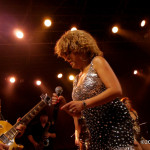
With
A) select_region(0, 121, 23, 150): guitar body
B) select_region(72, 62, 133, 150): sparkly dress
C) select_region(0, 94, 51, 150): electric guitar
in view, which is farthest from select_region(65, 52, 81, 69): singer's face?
select_region(0, 121, 23, 150): guitar body

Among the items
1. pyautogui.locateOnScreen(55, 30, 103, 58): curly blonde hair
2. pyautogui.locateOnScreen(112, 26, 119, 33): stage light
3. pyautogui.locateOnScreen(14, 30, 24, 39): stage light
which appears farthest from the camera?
pyautogui.locateOnScreen(112, 26, 119, 33): stage light

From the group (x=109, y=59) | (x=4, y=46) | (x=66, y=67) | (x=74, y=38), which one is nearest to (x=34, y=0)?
(x=4, y=46)

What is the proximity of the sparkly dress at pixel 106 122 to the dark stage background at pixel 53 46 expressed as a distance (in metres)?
4.87

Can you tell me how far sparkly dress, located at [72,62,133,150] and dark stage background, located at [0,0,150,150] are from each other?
4868 millimetres

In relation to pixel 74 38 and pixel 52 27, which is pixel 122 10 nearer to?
pixel 52 27

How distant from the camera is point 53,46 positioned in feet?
24.7

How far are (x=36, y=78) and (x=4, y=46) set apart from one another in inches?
73.1

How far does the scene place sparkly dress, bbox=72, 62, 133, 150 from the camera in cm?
128

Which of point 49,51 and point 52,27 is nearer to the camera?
point 52,27

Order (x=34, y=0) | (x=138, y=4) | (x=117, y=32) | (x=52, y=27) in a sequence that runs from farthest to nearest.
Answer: (x=117, y=32) < (x=52, y=27) < (x=138, y=4) < (x=34, y=0)

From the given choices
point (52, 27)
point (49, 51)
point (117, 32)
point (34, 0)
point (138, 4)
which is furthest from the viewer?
point (49, 51)

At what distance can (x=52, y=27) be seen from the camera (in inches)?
263

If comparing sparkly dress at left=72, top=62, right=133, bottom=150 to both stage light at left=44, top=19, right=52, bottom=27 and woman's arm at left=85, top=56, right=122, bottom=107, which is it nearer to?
woman's arm at left=85, top=56, right=122, bottom=107

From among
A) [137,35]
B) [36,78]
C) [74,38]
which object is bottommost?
[74,38]
